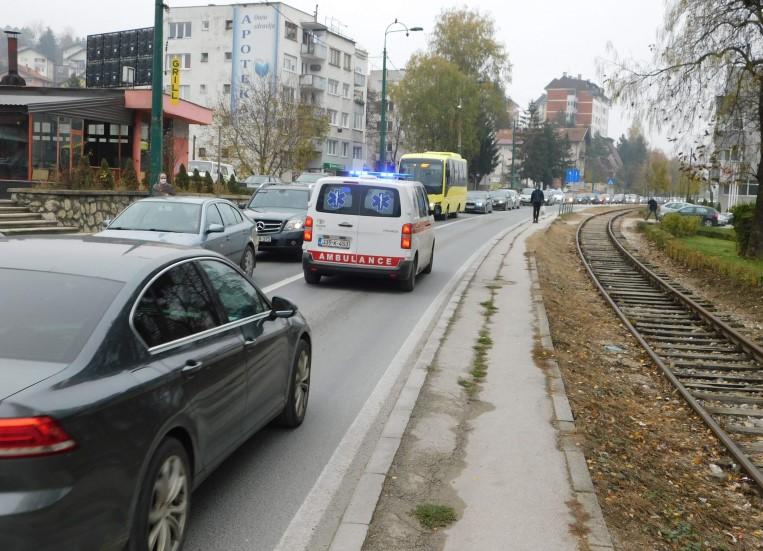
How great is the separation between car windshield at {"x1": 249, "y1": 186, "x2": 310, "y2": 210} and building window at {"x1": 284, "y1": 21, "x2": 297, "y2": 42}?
196ft

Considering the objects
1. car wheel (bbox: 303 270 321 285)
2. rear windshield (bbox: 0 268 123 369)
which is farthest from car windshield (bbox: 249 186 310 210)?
rear windshield (bbox: 0 268 123 369)

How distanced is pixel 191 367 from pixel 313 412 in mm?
2997

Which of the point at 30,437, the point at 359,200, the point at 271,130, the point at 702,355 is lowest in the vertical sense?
the point at 702,355

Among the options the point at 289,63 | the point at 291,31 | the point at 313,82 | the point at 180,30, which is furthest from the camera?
the point at 180,30

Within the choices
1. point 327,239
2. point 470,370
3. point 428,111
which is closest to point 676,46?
point 327,239

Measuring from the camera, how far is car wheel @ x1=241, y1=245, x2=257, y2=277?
1442cm

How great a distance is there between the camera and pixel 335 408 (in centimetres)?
728

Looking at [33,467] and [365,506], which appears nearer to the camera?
[33,467]

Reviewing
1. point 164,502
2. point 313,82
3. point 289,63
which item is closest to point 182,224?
point 164,502

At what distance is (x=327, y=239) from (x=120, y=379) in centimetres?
1089

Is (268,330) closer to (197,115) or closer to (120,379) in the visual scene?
(120,379)

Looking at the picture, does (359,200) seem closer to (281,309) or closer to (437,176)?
→ (281,309)

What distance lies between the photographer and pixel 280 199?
19.4 metres

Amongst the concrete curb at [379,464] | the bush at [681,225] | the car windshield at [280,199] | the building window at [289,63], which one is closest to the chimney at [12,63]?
the car windshield at [280,199]
